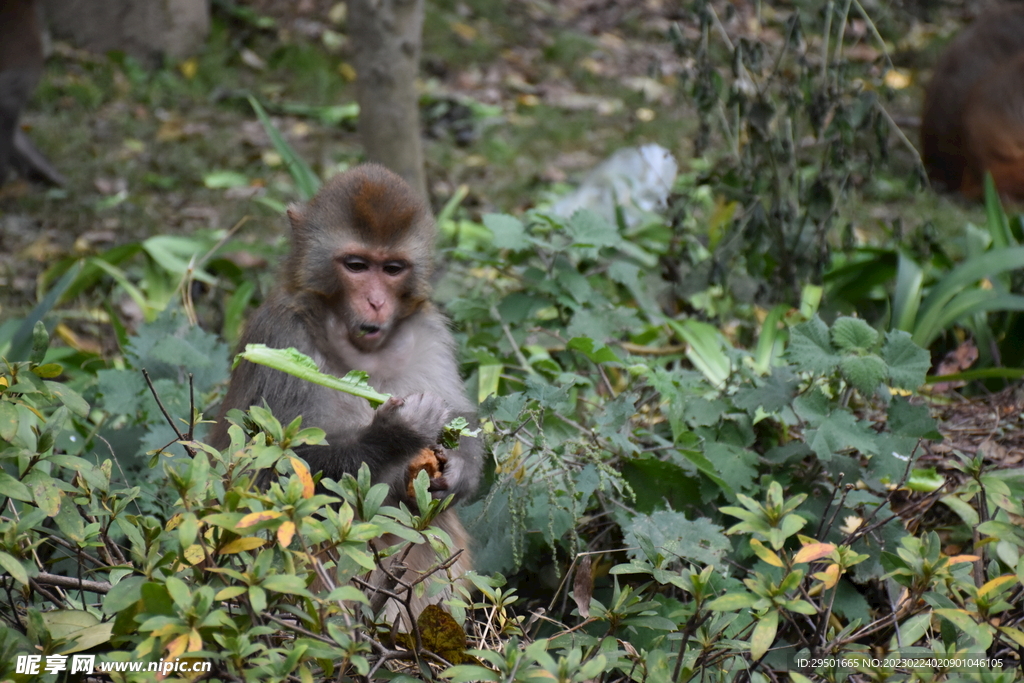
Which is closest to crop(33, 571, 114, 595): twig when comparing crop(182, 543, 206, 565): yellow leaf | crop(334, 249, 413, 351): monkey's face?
crop(182, 543, 206, 565): yellow leaf

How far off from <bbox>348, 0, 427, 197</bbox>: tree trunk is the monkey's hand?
268 centimetres

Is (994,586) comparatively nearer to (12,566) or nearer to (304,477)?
(304,477)

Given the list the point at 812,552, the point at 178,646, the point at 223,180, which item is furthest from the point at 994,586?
the point at 223,180

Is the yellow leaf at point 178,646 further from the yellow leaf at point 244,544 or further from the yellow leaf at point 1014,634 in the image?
the yellow leaf at point 1014,634

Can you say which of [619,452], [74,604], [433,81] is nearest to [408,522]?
[74,604]

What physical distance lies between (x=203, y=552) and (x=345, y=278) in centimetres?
140

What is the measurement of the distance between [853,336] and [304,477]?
196 cm

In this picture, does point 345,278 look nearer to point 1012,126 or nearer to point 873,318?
point 873,318

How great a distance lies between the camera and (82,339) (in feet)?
15.7

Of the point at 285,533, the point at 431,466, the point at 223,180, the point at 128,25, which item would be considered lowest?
the point at 223,180

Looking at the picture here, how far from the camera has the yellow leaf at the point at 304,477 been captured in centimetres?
186

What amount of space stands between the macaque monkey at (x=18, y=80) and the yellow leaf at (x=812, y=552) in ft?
19.3

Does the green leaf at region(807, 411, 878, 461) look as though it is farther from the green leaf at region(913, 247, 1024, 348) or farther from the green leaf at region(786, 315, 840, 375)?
the green leaf at region(913, 247, 1024, 348)

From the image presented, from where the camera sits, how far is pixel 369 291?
302 cm
